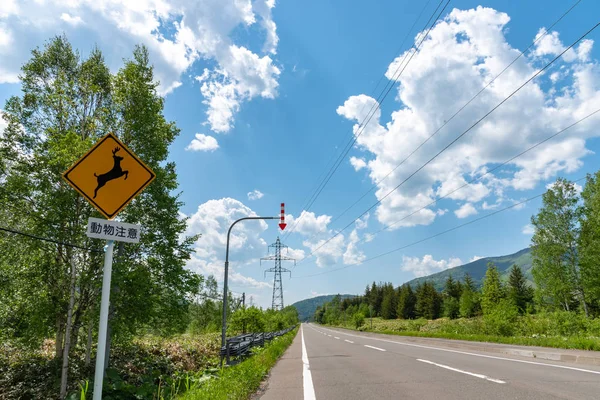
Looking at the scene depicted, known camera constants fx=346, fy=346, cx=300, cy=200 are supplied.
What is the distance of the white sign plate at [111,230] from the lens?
336cm

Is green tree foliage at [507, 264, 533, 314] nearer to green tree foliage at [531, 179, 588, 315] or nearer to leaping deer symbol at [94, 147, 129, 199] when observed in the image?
green tree foliage at [531, 179, 588, 315]

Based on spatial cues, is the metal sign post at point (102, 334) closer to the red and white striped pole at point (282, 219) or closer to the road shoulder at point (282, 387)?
the road shoulder at point (282, 387)

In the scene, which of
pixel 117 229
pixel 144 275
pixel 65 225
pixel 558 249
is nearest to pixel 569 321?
pixel 558 249

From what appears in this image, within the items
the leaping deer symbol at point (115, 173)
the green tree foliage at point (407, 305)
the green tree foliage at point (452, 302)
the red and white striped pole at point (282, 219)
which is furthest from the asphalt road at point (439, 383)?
the green tree foliage at point (407, 305)

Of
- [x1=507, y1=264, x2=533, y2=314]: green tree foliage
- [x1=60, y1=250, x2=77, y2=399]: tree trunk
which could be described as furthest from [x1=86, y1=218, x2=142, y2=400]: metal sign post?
[x1=507, y1=264, x2=533, y2=314]: green tree foliage

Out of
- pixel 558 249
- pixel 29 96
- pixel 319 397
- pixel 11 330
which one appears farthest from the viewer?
pixel 558 249

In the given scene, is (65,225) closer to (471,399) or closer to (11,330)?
(11,330)

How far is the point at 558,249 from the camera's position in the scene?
36000 millimetres

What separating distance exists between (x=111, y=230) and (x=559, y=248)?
144ft

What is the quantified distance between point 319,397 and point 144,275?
1319 cm

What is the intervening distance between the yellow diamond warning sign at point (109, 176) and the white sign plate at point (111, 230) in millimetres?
138

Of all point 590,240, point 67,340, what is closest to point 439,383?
point 67,340

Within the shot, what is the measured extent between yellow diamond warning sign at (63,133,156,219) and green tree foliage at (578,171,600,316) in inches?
1505

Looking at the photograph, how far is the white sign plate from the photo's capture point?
3.36 m
